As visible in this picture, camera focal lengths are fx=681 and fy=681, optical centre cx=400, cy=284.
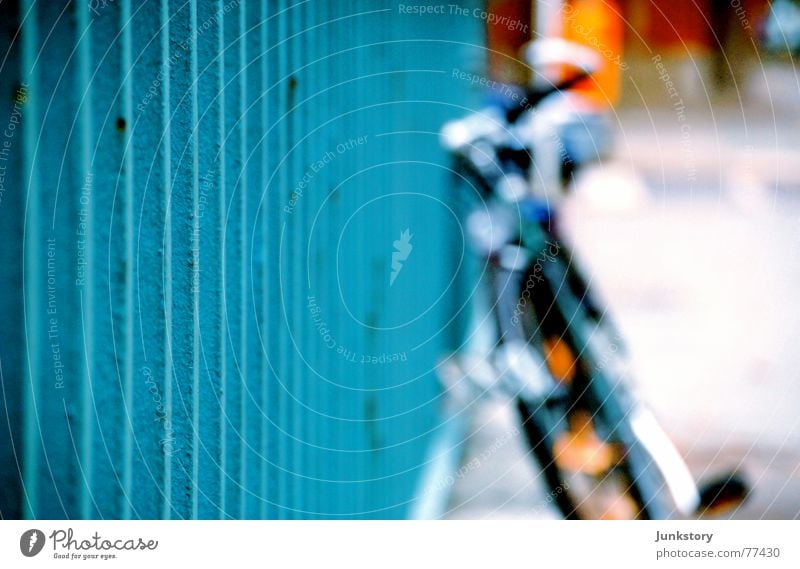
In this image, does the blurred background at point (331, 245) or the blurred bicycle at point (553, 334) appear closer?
the blurred background at point (331, 245)

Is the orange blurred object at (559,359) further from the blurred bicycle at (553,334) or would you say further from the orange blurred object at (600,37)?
the orange blurred object at (600,37)

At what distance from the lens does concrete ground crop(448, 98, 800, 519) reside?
1.74 ft

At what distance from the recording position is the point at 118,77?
436 mm

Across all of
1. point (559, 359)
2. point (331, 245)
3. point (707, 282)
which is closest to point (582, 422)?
point (559, 359)

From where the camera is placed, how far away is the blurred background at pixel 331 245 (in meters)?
0.44

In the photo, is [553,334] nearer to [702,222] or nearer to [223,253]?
[702,222]

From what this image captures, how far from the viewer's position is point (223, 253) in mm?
478

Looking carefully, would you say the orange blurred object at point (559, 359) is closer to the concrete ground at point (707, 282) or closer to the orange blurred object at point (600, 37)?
the concrete ground at point (707, 282)

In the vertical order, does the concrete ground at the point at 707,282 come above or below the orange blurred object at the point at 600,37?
below

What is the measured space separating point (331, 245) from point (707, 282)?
0.98ft

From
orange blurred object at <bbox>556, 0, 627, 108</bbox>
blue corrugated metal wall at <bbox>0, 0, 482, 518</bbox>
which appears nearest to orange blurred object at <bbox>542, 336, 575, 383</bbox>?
blue corrugated metal wall at <bbox>0, 0, 482, 518</bbox>

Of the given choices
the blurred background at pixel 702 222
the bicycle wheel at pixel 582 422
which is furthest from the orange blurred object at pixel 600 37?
the bicycle wheel at pixel 582 422

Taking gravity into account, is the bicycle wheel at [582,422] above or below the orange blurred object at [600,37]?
below
